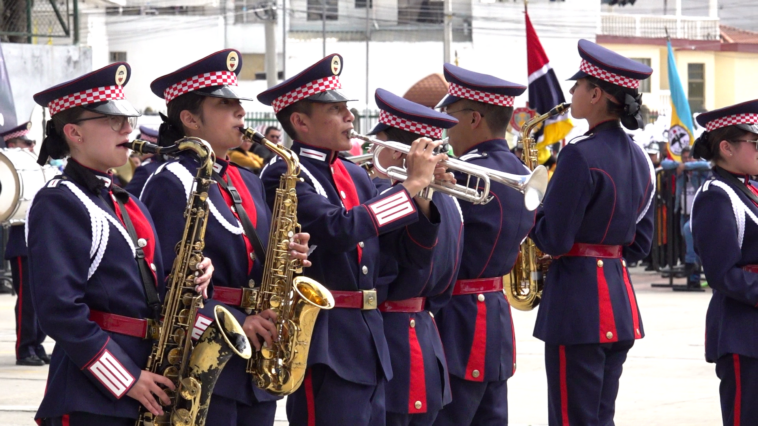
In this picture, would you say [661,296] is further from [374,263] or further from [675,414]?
[374,263]

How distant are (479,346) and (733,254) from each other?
4.35ft

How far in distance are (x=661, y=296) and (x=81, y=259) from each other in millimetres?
12163

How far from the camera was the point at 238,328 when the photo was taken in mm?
4176

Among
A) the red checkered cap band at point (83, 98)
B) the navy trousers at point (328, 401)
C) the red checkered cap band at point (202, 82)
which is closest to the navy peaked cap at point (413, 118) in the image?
the red checkered cap band at point (202, 82)

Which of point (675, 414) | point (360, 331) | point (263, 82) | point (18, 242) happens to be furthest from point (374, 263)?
point (263, 82)

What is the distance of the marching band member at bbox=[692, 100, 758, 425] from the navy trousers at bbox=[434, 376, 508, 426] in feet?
3.57

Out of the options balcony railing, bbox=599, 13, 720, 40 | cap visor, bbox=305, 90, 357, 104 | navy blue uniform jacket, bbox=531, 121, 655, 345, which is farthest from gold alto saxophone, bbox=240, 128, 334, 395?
balcony railing, bbox=599, 13, 720, 40

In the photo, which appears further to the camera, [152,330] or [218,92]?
[218,92]

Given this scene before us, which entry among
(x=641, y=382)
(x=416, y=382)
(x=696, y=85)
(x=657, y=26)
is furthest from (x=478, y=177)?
(x=696, y=85)

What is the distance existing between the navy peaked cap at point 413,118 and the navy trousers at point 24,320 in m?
5.21

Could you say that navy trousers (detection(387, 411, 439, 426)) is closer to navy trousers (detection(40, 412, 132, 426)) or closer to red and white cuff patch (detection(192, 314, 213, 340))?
red and white cuff patch (detection(192, 314, 213, 340))

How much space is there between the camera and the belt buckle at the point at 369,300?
15.7 feet

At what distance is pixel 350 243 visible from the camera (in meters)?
4.58

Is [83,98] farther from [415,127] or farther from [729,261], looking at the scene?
[729,261]
